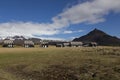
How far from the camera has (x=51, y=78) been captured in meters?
33.1

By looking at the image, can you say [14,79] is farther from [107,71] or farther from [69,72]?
[107,71]

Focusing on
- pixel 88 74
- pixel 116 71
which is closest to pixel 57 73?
pixel 88 74

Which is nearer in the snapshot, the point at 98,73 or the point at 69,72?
the point at 98,73

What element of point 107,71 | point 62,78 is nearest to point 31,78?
point 62,78

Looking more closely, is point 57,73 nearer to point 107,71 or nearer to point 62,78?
point 62,78

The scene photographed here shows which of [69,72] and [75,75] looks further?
[69,72]

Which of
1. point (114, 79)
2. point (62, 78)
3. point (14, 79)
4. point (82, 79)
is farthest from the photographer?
point (14, 79)

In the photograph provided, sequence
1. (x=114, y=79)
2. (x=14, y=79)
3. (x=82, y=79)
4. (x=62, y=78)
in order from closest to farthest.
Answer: (x=114, y=79)
(x=82, y=79)
(x=62, y=78)
(x=14, y=79)

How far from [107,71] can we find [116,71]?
1.26m

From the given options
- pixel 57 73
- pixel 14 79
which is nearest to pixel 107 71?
pixel 57 73

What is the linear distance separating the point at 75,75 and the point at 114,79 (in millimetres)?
6246

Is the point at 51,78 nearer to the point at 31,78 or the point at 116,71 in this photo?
the point at 31,78

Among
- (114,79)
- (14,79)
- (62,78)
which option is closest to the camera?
(114,79)

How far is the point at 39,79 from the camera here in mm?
33344
